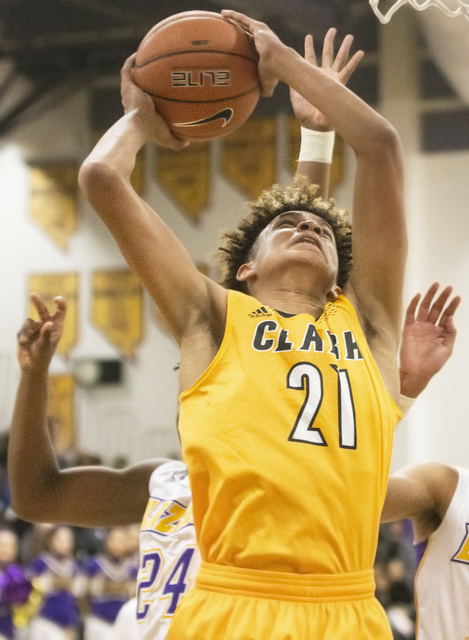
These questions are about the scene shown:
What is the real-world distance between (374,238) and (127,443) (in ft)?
24.3

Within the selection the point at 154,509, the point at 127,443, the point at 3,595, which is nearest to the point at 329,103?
the point at 154,509

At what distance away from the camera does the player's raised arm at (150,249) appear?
169 centimetres

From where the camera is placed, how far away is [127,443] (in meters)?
8.94

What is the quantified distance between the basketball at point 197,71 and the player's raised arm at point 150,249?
0.37 metres

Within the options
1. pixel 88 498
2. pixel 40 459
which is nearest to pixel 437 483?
pixel 88 498

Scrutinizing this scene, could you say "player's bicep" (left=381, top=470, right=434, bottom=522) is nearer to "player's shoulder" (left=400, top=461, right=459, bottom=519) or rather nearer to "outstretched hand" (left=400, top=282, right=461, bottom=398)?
"player's shoulder" (left=400, top=461, right=459, bottom=519)

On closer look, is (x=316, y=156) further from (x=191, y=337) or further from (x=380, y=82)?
(x=380, y=82)

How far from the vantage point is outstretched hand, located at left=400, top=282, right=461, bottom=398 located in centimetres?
242

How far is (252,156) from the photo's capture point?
8.54 meters

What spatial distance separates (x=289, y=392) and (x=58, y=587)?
4.45 meters

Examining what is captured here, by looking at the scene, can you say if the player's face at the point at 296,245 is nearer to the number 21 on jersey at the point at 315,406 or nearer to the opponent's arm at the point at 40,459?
the number 21 on jersey at the point at 315,406

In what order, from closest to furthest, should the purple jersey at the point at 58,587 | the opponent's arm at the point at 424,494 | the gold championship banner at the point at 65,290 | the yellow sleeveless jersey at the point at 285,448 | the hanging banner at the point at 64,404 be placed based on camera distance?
1. the yellow sleeveless jersey at the point at 285,448
2. the opponent's arm at the point at 424,494
3. the purple jersey at the point at 58,587
4. the hanging banner at the point at 64,404
5. the gold championship banner at the point at 65,290

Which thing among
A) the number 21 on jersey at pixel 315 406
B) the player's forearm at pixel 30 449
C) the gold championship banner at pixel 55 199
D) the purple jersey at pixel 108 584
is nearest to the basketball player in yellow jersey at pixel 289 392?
the number 21 on jersey at pixel 315 406

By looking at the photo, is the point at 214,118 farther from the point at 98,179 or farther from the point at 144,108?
the point at 98,179
